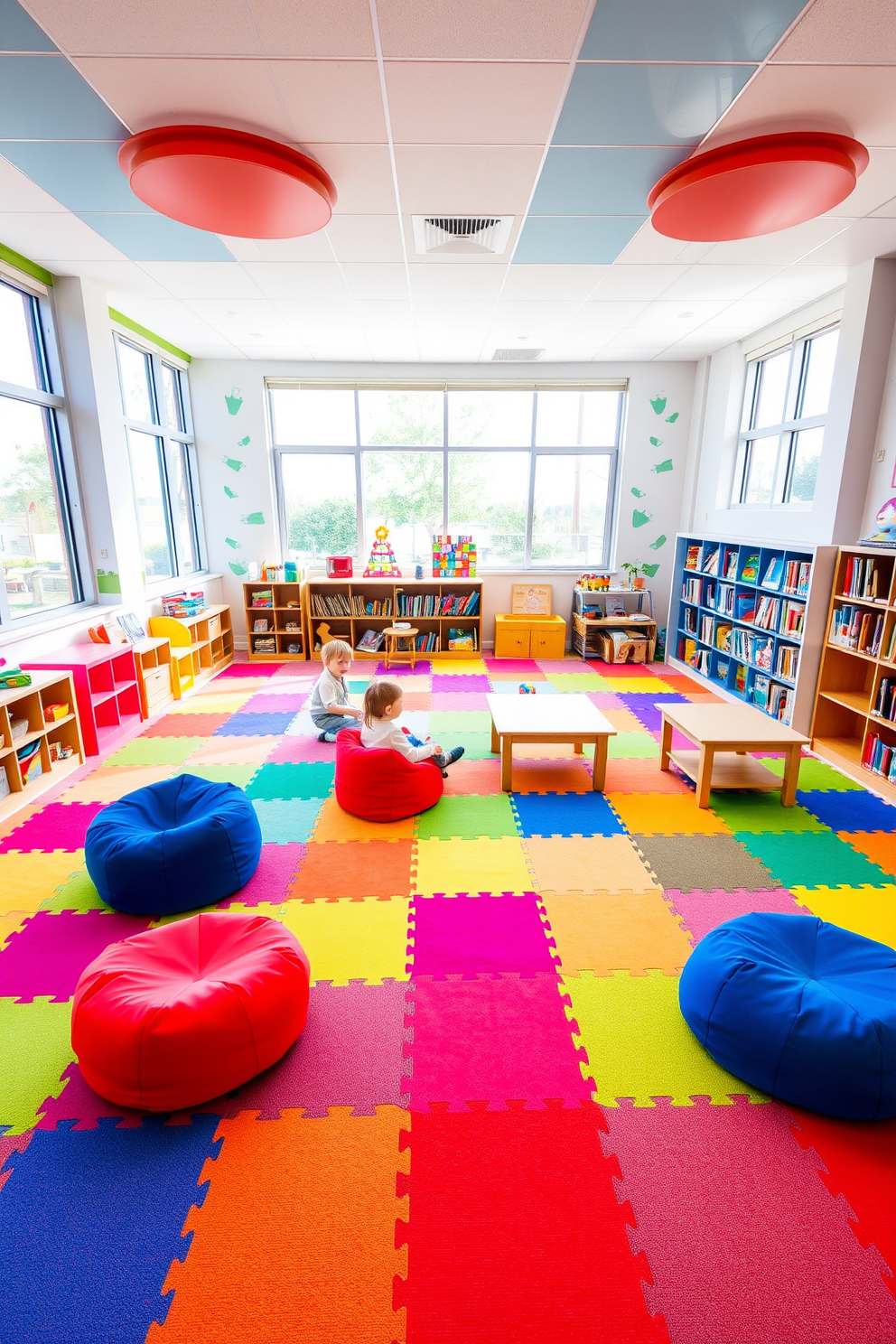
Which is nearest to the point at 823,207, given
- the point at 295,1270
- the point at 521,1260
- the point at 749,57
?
the point at 749,57

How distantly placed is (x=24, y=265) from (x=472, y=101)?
3.73 m

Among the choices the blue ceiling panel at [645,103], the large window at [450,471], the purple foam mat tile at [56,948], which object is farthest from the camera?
the large window at [450,471]

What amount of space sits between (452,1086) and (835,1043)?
1176mm

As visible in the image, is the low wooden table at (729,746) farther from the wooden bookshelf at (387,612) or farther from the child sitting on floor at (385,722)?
the wooden bookshelf at (387,612)

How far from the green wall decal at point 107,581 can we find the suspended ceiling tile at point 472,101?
412cm

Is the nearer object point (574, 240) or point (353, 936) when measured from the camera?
point (353, 936)

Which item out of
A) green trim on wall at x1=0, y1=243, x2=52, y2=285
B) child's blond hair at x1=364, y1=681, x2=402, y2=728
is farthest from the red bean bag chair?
green trim on wall at x1=0, y1=243, x2=52, y2=285

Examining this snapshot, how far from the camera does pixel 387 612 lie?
25.5ft

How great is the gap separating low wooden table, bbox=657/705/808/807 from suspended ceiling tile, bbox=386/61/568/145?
331cm

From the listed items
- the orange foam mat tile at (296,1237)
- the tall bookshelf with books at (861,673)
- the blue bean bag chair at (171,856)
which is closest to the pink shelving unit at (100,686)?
the blue bean bag chair at (171,856)

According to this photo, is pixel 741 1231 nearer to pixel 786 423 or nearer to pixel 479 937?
pixel 479 937

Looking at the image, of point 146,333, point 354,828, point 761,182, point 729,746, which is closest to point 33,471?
point 146,333

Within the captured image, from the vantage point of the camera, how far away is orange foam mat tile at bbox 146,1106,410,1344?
140 cm

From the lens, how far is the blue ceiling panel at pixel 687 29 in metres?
2.16
